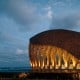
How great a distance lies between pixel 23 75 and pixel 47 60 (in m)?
16.4

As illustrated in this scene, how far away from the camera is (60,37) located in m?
55.1

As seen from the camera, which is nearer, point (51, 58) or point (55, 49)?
point (55, 49)

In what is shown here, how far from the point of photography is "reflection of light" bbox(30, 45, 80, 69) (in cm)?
5128

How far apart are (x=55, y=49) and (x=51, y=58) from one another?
165 inches

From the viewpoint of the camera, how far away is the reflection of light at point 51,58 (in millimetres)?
51281

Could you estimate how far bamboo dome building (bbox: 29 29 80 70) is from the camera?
51347 millimetres

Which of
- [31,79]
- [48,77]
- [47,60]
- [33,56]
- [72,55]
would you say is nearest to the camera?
[31,79]

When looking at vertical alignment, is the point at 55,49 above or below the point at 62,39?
below

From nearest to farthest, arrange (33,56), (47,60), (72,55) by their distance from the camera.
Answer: (72,55), (47,60), (33,56)

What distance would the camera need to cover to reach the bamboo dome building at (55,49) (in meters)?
51.3

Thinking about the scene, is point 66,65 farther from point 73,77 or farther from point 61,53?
point 73,77

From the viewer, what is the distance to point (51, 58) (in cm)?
5747

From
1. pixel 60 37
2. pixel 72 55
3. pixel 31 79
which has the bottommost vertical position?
pixel 31 79

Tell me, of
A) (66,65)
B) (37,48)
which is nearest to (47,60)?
(37,48)
